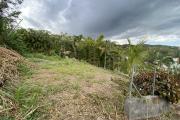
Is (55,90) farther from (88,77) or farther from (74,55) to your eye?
(74,55)

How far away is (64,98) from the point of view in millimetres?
3650

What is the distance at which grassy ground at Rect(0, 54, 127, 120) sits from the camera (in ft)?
10.3

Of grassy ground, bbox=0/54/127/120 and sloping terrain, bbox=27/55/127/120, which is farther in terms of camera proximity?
sloping terrain, bbox=27/55/127/120

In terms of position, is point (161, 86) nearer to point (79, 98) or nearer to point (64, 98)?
point (79, 98)

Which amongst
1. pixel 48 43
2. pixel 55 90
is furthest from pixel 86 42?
pixel 55 90

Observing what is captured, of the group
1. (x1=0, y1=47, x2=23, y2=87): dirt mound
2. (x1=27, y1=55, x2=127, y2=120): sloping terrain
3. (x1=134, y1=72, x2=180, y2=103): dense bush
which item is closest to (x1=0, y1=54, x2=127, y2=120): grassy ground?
(x1=27, y1=55, x2=127, y2=120): sloping terrain

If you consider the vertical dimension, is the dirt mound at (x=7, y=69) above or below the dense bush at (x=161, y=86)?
above

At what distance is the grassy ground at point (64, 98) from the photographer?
10.3ft

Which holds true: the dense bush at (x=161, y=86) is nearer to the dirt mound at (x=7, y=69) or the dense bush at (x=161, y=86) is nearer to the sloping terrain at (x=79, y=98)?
the sloping terrain at (x=79, y=98)

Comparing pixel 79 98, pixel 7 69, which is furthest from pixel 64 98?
pixel 7 69

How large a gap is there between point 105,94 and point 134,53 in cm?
164

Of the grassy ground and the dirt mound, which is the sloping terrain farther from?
the dirt mound

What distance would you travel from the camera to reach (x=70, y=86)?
13.6ft

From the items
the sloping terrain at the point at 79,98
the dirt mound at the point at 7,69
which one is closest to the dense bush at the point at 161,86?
the sloping terrain at the point at 79,98
